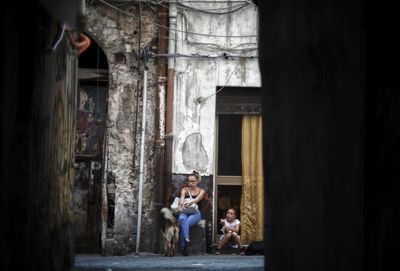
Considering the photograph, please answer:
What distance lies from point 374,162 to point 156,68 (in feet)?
39.5

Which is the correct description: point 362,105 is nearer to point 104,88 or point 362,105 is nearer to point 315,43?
point 315,43

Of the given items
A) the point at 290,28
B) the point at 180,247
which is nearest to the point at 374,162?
the point at 290,28

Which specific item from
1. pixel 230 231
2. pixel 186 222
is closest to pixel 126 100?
pixel 186 222

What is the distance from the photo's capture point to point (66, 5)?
8336 mm

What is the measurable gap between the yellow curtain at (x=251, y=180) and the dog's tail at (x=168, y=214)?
1.65 m

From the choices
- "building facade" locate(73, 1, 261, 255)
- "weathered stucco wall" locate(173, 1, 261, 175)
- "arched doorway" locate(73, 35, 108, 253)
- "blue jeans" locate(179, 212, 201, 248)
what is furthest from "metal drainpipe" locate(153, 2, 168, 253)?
"arched doorway" locate(73, 35, 108, 253)

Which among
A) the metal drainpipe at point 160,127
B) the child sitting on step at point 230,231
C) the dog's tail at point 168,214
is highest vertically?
the metal drainpipe at point 160,127

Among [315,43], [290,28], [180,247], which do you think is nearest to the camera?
[315,43]

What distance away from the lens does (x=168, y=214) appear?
1527 cm

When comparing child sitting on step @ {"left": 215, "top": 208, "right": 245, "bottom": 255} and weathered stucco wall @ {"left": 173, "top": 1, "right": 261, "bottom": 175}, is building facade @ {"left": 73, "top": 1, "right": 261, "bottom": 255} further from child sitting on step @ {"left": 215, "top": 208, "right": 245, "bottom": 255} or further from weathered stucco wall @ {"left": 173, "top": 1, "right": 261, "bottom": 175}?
child sitting on step @ {"left": 215, "top": 208, "right": 245, "bottom": 255}

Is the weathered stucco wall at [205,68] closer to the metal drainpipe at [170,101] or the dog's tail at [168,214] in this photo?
the metal drainpipe at [170,101]

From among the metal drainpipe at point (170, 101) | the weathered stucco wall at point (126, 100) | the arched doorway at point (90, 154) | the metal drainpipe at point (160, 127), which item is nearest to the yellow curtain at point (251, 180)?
the metal drainpipe at point (170, 101)

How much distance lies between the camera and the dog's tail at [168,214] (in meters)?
15.1

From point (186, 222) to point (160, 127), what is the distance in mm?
2075
